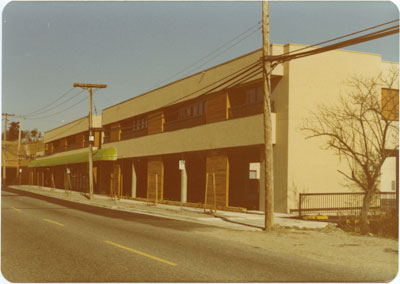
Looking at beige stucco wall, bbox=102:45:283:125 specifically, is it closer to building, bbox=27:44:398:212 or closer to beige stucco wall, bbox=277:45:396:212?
building, bbox=27:44:398:212

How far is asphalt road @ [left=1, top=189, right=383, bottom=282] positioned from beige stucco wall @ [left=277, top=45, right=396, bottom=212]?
Answer: 10935 millimetres

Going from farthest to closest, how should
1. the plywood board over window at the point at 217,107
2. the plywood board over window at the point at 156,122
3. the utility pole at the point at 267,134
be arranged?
the plywood board over window at the point at 156,122 < the plywood board over window at the point at 217,107 < the utility pole at the point at 267,134

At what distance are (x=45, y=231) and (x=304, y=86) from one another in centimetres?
1630

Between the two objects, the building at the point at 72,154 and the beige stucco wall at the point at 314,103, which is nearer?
the beige stucco wall at the point at 314,103

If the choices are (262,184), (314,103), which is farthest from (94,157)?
(314,103)

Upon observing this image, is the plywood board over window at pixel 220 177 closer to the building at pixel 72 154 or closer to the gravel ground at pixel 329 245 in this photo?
the gravel ground at pixel 329 245

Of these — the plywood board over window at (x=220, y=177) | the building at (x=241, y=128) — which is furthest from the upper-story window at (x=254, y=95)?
the plywood board over window at (x=220, y=177)

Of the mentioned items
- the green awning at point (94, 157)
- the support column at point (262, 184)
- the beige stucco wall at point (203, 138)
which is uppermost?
the beige stucco wall at point (203, 138)

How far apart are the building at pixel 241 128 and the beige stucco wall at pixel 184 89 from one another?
0.07 m

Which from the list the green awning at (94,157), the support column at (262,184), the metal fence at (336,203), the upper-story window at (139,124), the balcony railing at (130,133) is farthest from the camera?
the green awning at (94,157)

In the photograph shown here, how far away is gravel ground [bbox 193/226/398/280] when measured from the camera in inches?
456

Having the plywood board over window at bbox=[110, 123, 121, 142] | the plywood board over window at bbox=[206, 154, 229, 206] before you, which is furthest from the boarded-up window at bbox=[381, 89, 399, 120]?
the plywood board over window at bbox=[110, 123, 121, 142]

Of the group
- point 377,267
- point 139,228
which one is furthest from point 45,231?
point 377,267

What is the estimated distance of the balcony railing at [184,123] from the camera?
3419 cm
